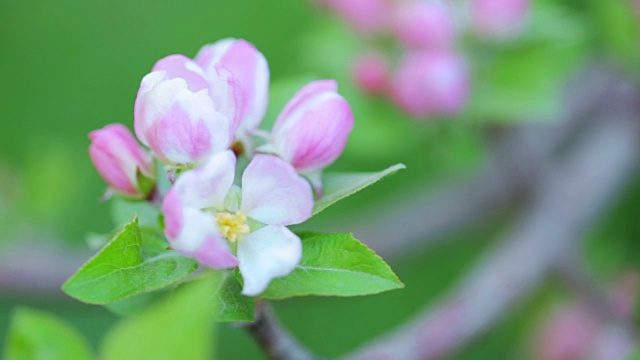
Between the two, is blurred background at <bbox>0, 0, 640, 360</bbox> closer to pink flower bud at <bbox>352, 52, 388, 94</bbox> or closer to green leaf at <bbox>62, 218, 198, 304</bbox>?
pink flower bud at <bbox>352, 52, 388, 94</bbox>

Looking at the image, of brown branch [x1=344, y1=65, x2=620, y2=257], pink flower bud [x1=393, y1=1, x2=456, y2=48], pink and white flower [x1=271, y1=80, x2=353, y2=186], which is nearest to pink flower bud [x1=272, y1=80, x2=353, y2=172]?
pink and white flower [x1=271, y1=80, x2=353, y2=186]

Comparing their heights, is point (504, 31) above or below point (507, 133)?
above

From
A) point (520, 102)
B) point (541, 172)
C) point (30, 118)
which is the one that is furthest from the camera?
point (30, 118)

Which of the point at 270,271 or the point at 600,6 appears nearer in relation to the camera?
the point at 270,271

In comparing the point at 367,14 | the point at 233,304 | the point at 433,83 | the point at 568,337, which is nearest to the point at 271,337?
the point at 233,304

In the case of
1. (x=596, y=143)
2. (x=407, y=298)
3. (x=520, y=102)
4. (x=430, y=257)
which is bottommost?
(x=407, y=298)

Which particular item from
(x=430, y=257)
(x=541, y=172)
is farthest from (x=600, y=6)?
(x=430, y=257)

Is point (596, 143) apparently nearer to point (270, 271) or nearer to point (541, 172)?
point (541, 172)
